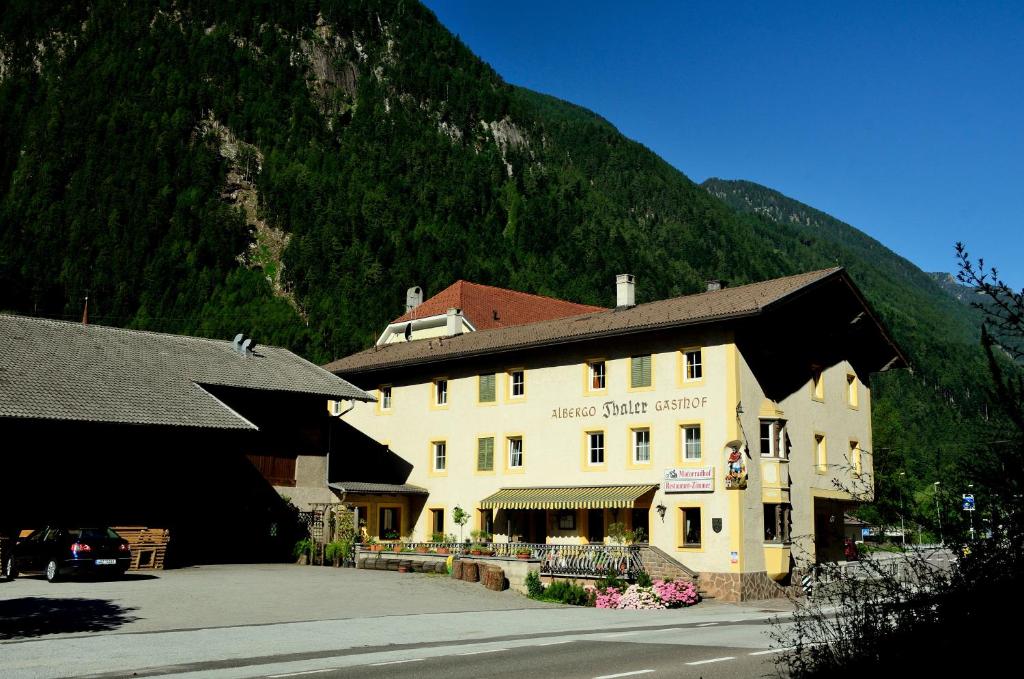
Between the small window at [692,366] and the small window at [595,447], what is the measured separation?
3888 millimetres

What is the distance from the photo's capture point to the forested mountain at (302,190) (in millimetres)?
124562

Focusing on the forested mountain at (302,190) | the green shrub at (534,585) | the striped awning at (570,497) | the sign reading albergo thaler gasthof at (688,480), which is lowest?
the green shrub at (534,585)

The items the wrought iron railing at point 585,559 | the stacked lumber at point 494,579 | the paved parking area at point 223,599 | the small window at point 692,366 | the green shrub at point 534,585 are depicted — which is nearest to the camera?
the paved parking area at point 223,599

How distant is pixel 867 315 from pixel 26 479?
2932cm

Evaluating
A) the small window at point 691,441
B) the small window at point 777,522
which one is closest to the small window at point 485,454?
the small window at point 691,441

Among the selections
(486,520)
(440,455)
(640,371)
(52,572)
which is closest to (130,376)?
(52,572)

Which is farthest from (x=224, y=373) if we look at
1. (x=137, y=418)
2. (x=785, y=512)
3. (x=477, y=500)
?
(x=785, y=512)

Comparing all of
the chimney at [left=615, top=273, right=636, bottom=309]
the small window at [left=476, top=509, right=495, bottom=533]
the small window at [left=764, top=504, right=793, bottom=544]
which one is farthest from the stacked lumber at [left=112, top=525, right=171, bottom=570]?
the chimney at [left=615, top=273, right=636, bottom=309]

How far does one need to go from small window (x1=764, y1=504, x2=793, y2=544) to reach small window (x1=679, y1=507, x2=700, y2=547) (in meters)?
2.15

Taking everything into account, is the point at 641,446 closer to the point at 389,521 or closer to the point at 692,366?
the point at 692,366

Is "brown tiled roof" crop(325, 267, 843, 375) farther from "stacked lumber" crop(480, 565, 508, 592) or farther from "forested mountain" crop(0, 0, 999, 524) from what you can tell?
"forested mountain" crop(0, 0, 999, 524)

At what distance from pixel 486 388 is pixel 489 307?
24686mm

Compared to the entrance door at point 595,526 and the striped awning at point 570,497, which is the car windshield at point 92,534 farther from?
the entrance door at point 595,526

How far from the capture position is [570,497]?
3512 cm
